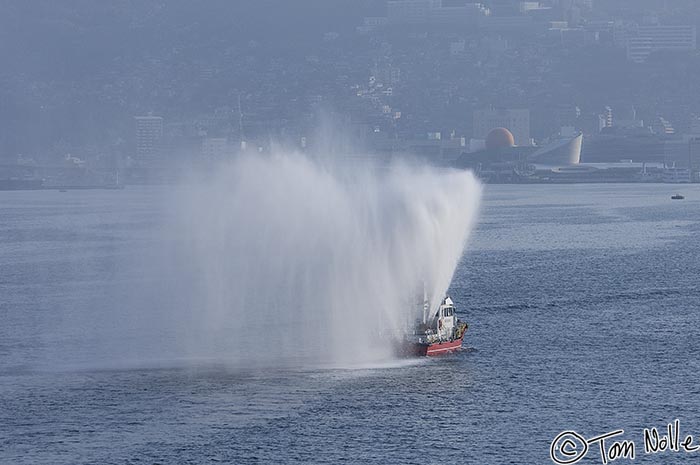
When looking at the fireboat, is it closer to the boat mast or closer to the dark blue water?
the boat mast

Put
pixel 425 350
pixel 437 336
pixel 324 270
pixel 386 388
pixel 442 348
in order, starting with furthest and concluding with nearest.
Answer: pixel 324 270 → pixel 437 336 → pixel 442 348 → pixel 425 350 → pixel 386 388

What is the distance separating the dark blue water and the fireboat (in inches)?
29.1

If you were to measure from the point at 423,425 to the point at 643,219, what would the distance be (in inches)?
3342

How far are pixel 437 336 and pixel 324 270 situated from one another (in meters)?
19.8

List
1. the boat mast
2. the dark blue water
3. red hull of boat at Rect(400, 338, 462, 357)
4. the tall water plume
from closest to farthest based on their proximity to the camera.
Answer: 1. the dark blue water
2. red hull of boat at Rect(400, 338, 462, 357)
3. the boat mast
4. the tall water plume

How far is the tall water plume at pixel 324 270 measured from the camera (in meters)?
58.8

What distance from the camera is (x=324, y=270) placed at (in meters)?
76.4

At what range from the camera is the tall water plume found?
58.8 metres

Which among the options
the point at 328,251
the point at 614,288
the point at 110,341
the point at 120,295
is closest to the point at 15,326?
the point at 110,341

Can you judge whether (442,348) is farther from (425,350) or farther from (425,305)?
(425,305)

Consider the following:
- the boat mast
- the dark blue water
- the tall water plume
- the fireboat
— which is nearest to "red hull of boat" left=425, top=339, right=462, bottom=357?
the fireboat

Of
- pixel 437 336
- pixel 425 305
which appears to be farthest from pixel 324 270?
pixel 437 336

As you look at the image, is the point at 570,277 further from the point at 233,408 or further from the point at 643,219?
the point at 643,219

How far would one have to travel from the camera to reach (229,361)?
182 feet
